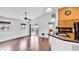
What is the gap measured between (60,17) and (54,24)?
2.28ft

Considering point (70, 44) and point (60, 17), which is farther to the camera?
point (60, 17)

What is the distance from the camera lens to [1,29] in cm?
1041

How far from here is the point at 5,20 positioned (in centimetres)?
1112

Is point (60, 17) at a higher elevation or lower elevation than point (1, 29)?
higher

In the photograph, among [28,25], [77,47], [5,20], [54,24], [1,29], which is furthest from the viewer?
[28,25]
